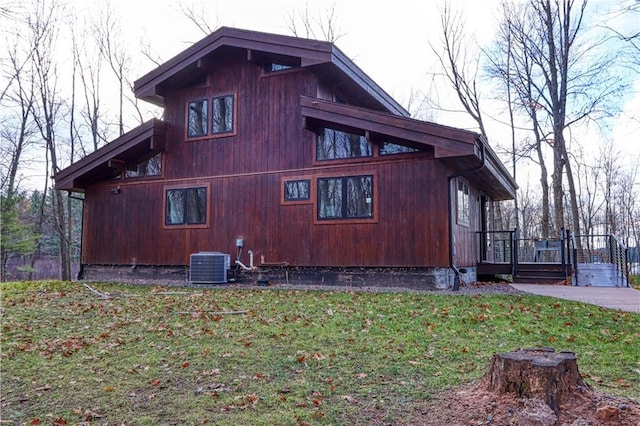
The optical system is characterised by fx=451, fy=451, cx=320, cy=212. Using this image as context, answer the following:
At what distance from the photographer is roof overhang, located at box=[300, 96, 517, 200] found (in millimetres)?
8336

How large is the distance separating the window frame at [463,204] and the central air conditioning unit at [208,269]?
543 centimetres

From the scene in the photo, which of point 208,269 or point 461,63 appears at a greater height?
point 461,63

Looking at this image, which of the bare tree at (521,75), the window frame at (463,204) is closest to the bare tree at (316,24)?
the bare tree at (521,75)

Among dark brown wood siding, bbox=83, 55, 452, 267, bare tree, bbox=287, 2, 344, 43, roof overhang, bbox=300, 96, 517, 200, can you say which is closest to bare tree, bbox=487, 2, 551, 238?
bare tree, bbox=287, 2, 344, 43

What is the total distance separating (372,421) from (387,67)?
23235mm

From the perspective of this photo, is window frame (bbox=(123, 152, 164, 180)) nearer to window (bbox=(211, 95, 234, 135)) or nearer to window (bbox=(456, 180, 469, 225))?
Result: window (bbox=(211, 95, 234, 135))

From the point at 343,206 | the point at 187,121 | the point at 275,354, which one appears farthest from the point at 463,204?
the point at 275,354

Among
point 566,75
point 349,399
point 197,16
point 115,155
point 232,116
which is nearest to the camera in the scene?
point 349,399

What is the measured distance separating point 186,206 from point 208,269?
7.07 ft

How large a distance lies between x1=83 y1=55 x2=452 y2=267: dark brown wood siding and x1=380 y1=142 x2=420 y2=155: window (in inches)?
6.0

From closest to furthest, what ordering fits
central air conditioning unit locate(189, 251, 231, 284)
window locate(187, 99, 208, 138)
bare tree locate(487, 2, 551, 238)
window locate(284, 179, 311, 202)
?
window locate(284, 179, 311, 202) < central air conditioning unit locate(189, 251, 231, 284) < window locate(187, 99, 208, 138) < bare tree locate(487, 2, 551, 238)

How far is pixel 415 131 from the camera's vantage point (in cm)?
866

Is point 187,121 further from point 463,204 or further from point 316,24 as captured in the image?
point 316,24

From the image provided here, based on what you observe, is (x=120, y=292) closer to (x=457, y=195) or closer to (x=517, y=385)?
(x=457, y=195)
